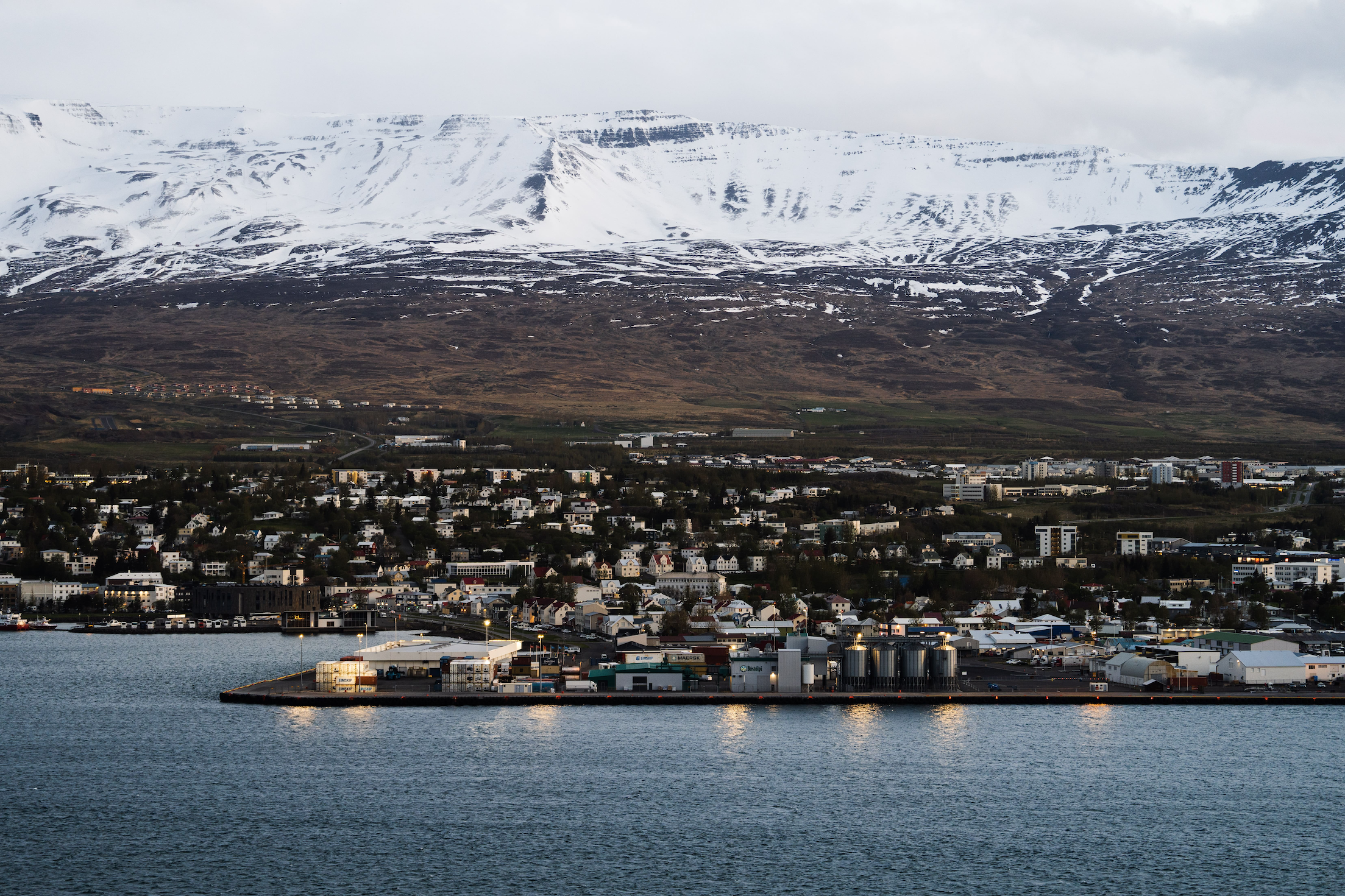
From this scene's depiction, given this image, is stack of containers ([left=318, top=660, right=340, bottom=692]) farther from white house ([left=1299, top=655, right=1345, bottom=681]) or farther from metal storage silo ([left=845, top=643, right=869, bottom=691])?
white house ([left=1299, top=655, right=1345, bottom=681])

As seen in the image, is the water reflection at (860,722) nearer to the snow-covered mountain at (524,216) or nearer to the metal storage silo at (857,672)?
the metal storage silo at (857,672)

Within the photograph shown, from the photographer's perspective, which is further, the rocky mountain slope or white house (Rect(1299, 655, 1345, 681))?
the rocky mountain slope

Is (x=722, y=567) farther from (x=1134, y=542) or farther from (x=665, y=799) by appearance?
(x=665, y=799)

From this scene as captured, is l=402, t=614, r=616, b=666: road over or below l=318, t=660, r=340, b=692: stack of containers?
over

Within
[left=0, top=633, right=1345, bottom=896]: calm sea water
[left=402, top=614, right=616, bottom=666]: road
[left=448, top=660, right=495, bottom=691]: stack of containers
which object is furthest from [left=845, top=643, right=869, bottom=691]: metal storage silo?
[left=448, top=660, right=495, bottom=691]: stack of containers

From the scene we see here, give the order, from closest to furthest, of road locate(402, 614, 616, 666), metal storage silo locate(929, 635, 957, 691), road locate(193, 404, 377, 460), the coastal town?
metal storage silo locate(929, 635, 957, 691) < the coastal town < road locate(402, 614, 616, 666) < road locate(193, 404, 377, 460)

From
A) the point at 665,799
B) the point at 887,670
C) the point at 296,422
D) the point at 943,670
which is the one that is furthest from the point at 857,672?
the point at 296,422

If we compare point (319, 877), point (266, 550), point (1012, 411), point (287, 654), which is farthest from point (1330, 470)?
point (319, 877)

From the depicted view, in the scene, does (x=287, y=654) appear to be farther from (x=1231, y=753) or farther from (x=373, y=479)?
(x=373, y=479)
